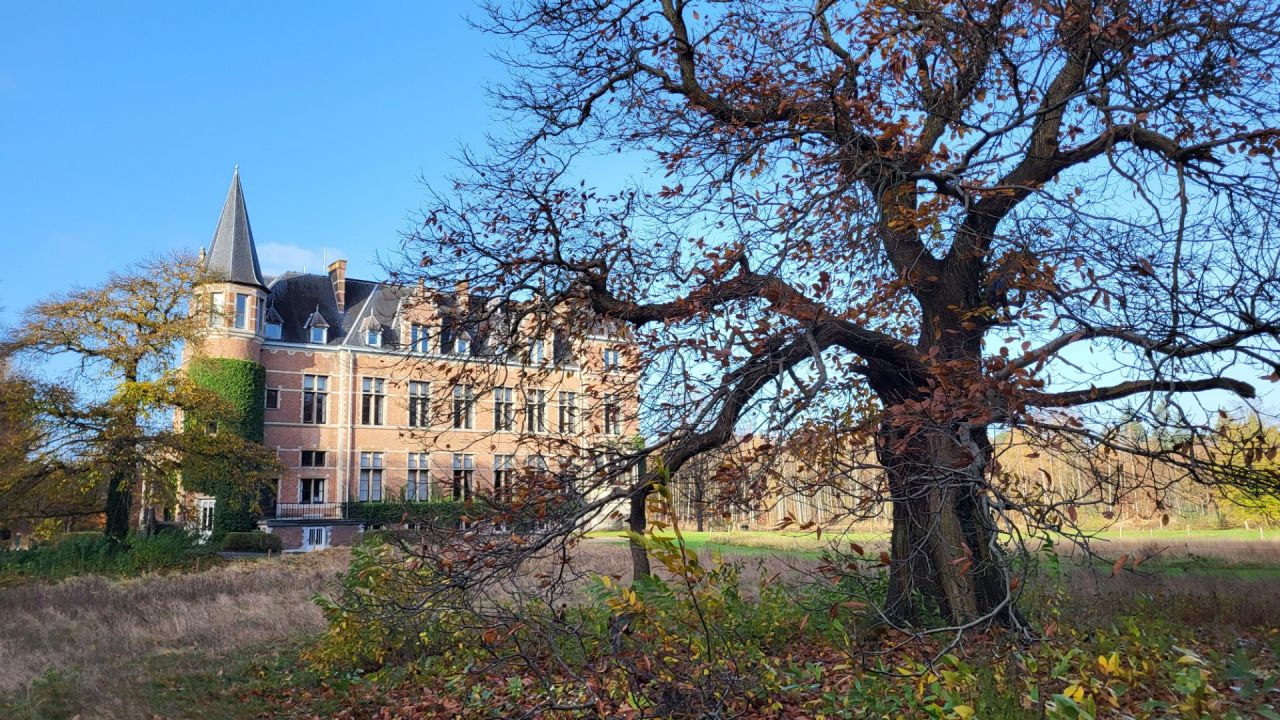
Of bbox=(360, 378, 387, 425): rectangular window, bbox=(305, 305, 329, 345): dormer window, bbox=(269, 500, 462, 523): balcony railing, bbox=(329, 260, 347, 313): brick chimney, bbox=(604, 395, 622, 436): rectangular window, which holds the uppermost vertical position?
bbox=(329, 260, 347, 313): brick chimney

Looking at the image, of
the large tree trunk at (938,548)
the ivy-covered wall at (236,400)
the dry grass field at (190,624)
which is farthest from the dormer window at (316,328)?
the large tree trunk at (938,548)

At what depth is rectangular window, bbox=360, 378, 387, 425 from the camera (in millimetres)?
37281

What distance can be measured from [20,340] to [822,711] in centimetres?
2433

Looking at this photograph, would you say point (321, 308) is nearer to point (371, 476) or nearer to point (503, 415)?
point (371, 476)

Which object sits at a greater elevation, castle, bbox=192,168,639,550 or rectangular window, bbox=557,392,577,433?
castle, bbox=192,168,639,550

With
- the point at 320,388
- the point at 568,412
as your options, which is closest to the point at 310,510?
the point at 320,388

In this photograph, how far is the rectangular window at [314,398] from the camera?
36062mm

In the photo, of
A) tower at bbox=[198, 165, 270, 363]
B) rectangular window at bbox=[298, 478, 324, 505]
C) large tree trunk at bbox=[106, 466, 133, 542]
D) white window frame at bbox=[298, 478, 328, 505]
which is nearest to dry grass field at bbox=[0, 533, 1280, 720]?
large tree trunk at bbox=[106, 466, 133, 542]

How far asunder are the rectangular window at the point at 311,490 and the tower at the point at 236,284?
5.53 metres

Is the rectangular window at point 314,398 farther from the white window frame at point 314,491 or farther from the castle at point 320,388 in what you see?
the white window frame at point 314,491

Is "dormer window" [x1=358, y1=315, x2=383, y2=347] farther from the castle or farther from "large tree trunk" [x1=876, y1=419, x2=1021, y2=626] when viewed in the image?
"large tree trunk" [x1=876, y1=419, x2=1021, y2=626]

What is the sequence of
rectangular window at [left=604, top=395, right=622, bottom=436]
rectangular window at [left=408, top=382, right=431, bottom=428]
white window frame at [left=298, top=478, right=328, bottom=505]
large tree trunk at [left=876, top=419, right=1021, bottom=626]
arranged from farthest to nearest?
white window frame at [left=298, top=478, right=328, bottom=505], rectangular window at [left=408, top=382, right=431, bottom=428], rectangular window at [left=604, top=395, right=622, bottom=436], large tree trunk at [left=876, top=419, right=1021, bottom=626]

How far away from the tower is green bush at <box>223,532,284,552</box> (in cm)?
810

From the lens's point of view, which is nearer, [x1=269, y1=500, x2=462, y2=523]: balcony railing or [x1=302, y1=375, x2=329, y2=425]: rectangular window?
[x1=269, y1=500, x2=462, y2=523]: balcony railing
